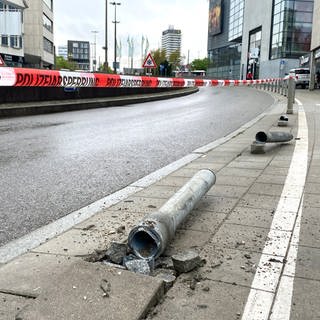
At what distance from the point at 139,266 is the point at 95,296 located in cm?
52

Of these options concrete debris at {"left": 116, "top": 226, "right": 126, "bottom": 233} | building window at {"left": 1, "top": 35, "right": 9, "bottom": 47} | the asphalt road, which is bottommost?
the asphalt road

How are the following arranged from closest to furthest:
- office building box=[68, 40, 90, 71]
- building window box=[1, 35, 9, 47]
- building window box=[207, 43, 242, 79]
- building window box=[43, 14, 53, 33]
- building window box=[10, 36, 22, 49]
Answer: building window box=[1, 35, 9, 47], building window box=[10, 36, 22, 49], building window box=[43, 14, 53, 33], building window box=[207, 43, 242, 79], office building box=[68, 40, 90, 71]

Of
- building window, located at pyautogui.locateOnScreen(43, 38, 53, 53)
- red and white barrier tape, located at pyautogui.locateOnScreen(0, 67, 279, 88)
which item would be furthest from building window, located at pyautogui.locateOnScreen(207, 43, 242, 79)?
red and white barrier tape, located at pyautogui.locateOnScreen(0, 67, 279, 88)

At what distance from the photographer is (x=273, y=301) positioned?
9.50ft

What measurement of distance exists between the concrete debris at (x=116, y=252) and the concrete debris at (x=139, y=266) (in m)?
0.14

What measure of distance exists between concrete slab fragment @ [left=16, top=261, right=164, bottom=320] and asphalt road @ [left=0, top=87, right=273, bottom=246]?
1298 millimetres

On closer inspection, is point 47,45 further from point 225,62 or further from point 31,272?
point 31,272

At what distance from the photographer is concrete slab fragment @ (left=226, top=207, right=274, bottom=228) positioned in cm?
438

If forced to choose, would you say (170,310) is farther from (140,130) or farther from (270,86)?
(270,86)

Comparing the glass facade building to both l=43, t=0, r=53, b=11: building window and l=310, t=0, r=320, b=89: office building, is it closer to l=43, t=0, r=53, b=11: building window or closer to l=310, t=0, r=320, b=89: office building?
l=43, t=0, r=53, b=11: building window

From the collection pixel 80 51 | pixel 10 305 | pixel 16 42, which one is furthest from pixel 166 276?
pixel 80 51

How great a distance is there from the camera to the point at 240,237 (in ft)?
13.2

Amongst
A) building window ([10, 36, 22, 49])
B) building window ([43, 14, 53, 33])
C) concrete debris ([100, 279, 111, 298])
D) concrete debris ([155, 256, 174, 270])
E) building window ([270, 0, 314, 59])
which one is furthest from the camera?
building window ([43, 14, 53, 33])

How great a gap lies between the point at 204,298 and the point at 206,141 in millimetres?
7641
